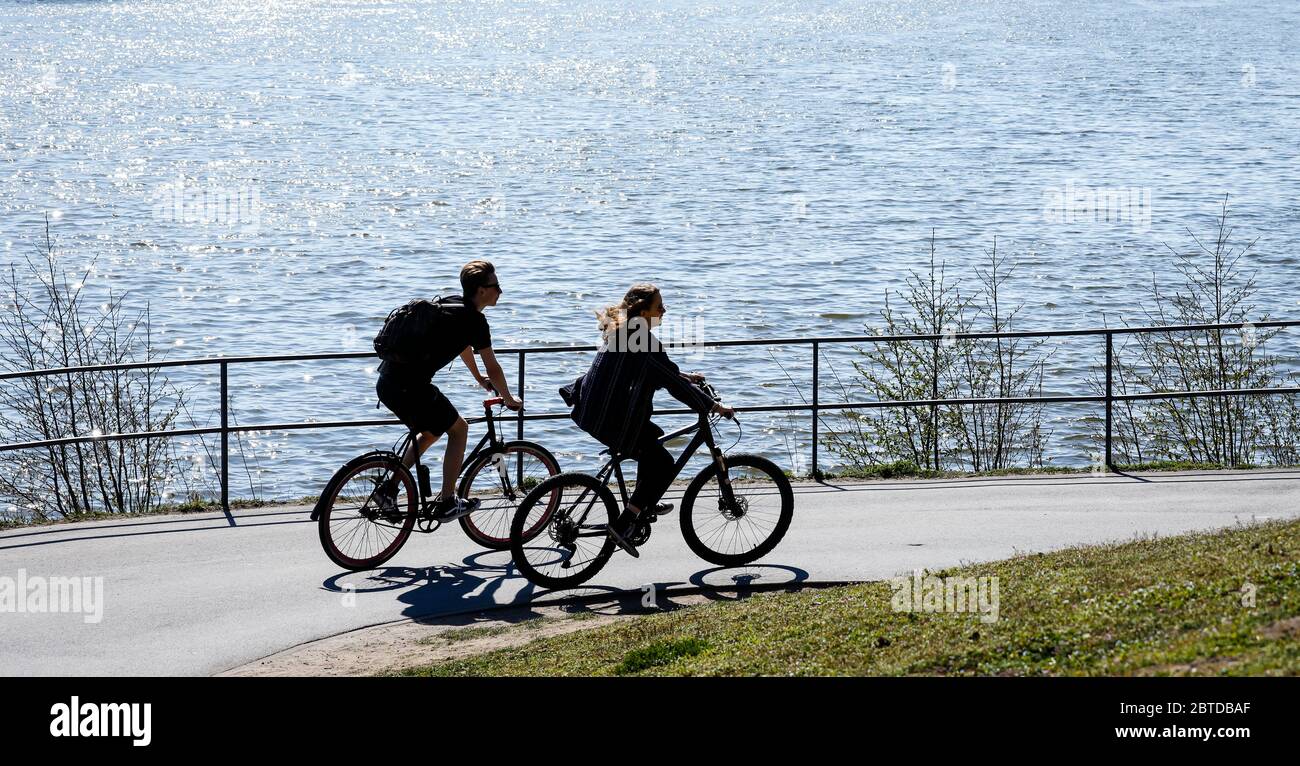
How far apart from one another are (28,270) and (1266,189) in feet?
125

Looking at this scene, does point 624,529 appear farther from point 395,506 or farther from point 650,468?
point 395,506

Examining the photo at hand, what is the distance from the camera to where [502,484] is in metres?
10.6

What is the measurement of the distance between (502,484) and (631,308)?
2.08m

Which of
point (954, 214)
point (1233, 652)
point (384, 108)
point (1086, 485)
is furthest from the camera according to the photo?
point (384, 108)

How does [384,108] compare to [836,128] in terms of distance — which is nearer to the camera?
[836,128]

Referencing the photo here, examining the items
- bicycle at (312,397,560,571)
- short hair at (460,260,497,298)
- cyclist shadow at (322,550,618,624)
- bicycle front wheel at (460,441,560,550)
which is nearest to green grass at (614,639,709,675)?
cyclist shadow at (322,550,618,624)

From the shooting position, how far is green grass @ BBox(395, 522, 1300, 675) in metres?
6.20

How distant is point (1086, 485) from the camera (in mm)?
12891

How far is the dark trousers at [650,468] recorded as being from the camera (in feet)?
31.3

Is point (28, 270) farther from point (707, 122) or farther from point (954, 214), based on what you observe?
point (707, 122)

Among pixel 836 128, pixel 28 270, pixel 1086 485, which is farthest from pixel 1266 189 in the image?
pixel 1086 485

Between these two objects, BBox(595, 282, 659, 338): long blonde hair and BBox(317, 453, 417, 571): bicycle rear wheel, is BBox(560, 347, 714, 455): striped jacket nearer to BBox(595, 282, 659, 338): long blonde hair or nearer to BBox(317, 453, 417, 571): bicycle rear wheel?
BBox(595, 282, 659, 338): long blonde hair

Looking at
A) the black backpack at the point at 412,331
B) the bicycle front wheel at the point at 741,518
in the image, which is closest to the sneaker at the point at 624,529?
the bicycle front wheel at the point at 741,518

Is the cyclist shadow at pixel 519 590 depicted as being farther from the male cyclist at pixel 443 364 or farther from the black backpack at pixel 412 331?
the black backpack at pixel 412 331
